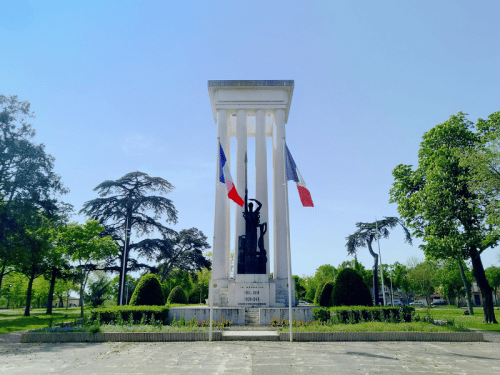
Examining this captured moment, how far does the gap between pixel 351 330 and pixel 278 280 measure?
32.9ft

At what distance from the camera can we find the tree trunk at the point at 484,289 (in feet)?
72.6

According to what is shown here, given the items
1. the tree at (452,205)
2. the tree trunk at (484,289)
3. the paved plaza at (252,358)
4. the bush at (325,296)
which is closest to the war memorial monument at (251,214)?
the bush at (325,296)

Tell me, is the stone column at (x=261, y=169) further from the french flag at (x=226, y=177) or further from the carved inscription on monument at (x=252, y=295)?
the french flag at (x=226, y=177)

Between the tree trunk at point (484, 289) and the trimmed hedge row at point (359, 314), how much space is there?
28.5 ft

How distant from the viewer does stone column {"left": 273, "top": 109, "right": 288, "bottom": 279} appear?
24.6m

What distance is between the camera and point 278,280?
23.8 meters

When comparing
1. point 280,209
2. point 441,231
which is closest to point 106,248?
point 280,209

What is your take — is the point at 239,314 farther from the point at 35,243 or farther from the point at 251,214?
the point at 35,243

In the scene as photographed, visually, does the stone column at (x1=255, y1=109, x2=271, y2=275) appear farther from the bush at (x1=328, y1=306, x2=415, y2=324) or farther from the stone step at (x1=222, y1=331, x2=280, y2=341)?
the stone step at (x1=222, y1=331, x2=280, y2=341)

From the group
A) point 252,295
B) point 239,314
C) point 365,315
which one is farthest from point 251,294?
point 365,315

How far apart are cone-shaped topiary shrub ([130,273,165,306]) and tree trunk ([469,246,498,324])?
18670 millimetres

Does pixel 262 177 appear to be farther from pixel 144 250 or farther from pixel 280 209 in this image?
pixel 144 250

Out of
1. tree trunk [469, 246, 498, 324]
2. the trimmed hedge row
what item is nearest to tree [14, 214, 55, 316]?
the trimmed hedge row

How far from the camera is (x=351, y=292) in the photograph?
18984 millimetres
